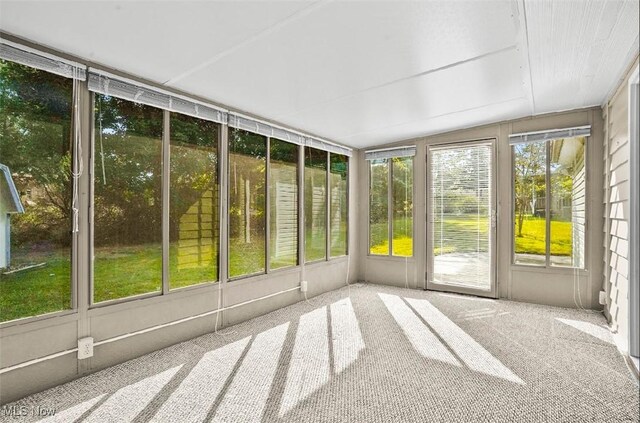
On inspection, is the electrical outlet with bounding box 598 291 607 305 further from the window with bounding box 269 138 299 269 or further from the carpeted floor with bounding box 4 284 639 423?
the window with bounding box 269 138 299 269

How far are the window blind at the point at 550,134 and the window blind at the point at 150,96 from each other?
3427mm

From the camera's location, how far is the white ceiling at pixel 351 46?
1.82 meters

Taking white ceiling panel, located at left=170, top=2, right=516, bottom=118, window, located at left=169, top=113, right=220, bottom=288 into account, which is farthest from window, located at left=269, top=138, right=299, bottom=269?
white ceiling panel, located at left=170, top=2, right=516, bottom=118

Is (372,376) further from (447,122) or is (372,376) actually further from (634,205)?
(447,122)

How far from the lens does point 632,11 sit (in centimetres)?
190

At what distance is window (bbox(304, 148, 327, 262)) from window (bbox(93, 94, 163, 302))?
6.53ft

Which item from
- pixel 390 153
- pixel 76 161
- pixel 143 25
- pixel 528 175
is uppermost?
pixel 143 25

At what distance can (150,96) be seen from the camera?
2645mm

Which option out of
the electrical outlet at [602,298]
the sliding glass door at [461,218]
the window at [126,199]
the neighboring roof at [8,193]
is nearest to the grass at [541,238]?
the sliding glass door at [461,218]

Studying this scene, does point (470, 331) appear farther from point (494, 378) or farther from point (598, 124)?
point (598, 124)

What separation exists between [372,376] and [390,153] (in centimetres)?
346

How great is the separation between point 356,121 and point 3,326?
343cm

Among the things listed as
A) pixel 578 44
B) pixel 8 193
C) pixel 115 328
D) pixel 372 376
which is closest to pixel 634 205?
pixel 578 44

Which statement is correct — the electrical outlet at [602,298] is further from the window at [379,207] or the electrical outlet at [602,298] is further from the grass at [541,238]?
the window at [379,207]
